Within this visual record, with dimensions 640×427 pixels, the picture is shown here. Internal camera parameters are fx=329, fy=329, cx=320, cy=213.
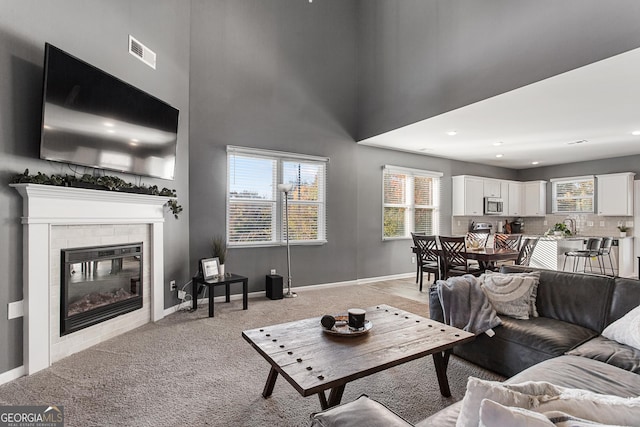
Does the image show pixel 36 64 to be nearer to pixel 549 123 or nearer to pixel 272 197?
pixel 272 197

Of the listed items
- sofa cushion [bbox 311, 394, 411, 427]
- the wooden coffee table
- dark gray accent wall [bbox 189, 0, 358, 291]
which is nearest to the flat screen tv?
dark gray accent wall [bbox 189, 0, 358, 291]

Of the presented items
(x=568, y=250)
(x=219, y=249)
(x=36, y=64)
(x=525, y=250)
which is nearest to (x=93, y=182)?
(x=36, y=64)

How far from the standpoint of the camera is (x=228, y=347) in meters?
3.08

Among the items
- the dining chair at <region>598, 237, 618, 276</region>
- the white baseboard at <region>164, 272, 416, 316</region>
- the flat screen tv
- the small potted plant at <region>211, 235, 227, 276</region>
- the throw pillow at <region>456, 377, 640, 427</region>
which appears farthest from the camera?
the dining chair at <region>598, 237, 618, 276</region>

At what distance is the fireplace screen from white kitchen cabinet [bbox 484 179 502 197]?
23.9ft

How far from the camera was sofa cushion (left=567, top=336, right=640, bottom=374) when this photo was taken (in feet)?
5.95

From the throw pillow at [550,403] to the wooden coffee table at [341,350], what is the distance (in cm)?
76

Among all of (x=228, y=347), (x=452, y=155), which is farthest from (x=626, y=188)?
(x=228, y=347)

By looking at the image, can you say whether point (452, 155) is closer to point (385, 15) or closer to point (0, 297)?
point (385, 15)

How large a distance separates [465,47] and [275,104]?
2806mm

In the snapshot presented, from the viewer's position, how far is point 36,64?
2.65 m

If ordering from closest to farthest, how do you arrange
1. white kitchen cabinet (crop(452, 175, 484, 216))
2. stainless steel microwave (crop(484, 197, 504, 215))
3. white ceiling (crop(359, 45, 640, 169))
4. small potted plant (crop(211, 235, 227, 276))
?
white ceiling (crop(359, 45, 640, 169)), small potted plant (crop(211, 235, 227, 276)), white kitchen cabinet (crop(452, 175, 484, 216)), stainless steel microwave (crop(484, 197, 504, 215))

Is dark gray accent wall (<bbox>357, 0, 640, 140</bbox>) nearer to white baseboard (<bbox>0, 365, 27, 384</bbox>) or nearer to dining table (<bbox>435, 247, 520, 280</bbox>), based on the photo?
dining table (<bbox>435, 247, 520, 280</bbox>)

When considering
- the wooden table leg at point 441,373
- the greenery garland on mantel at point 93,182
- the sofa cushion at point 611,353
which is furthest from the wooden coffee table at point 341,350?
the greenery garland on mantel at point 93,182
